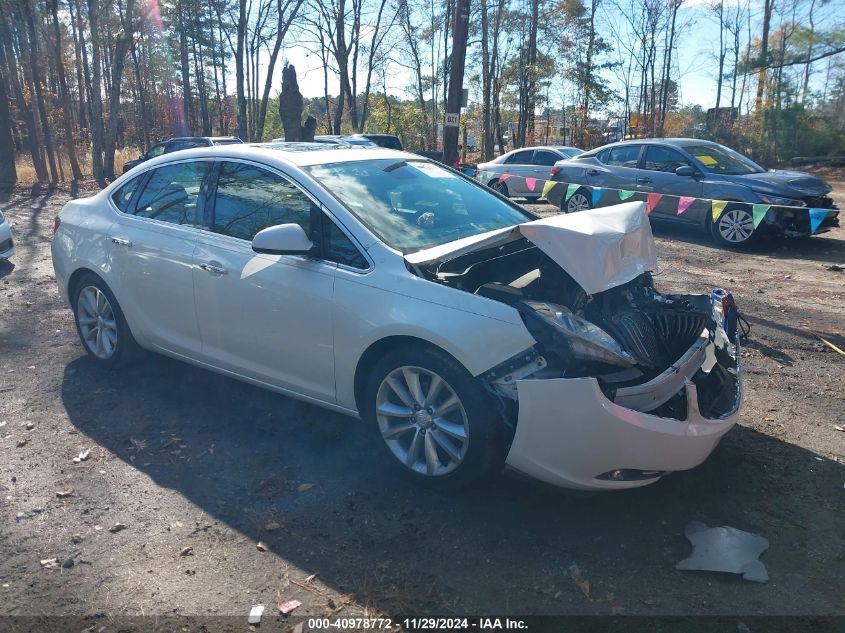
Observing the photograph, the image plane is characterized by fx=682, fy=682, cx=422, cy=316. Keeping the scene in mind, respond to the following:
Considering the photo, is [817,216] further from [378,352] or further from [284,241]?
[284,241]

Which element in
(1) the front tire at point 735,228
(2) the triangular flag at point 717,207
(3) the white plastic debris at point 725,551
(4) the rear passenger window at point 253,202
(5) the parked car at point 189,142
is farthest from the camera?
(5) the parked car at point 189,142

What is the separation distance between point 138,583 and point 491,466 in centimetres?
165

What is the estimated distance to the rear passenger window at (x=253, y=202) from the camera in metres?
4.08

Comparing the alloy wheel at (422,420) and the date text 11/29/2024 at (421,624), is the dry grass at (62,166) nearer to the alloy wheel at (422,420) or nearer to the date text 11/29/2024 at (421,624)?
the alloy wheel at (422,420)

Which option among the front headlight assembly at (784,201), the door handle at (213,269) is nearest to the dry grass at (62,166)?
the front headlight assembly at (784,201)

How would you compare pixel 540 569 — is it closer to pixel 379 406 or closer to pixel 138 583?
pixel 379 406

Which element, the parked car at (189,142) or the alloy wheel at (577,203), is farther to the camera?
the parked car at (189,142)

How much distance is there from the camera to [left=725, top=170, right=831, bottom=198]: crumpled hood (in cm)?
1038

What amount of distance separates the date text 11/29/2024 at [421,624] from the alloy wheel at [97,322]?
3317 millimetres

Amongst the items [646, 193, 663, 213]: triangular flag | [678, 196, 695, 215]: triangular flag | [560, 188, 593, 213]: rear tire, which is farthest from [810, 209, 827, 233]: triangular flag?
[560, 188, 593, 213]: rear tire

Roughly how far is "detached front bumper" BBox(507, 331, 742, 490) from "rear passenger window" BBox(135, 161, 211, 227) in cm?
266

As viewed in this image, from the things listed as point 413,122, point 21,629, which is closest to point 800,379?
point 21,629

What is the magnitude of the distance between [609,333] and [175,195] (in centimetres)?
314

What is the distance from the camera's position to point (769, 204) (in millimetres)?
10312
